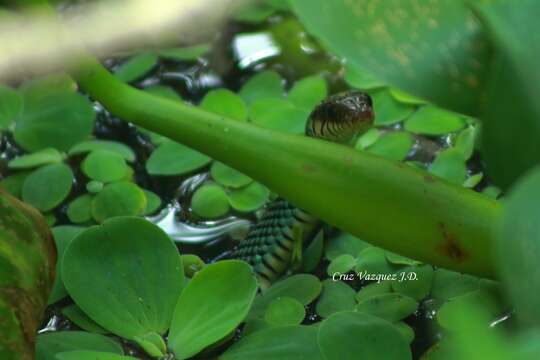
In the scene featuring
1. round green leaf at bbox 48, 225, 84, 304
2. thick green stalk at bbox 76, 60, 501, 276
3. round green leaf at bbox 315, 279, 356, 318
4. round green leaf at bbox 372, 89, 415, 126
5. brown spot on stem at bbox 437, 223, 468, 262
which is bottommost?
round green leaf at bbox 48, 225, 84, 304

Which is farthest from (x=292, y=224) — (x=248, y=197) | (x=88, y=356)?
(x=88, y=356)

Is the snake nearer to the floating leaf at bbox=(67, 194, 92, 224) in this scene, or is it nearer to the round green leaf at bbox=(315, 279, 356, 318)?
the round green leaf at bbox=(315, 279, 356, 318)

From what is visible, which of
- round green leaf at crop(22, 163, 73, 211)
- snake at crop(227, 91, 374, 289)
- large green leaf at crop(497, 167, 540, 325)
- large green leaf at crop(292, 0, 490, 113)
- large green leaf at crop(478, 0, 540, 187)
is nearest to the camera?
large green leaf at crop(497, 167, 540, 325)

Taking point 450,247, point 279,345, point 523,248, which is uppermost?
point 523,248

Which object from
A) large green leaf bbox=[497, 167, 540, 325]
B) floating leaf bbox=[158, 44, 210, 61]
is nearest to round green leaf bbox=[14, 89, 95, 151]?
floating leaf bbox=[158, 44, 210, 61]

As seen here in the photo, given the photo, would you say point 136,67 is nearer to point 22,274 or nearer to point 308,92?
point 308,92

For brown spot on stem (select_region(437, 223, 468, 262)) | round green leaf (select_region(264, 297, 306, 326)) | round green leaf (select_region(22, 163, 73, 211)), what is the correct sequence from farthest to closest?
round green leaf (select_region(22, 163, 73, 211)) < round green leaf (select_region(264, 297, 306, 326)) < brown spot on stem (select_region(437, 223, 468, 262))

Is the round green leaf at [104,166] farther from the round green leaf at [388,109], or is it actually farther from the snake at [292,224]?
the round green leaf at [388,109]

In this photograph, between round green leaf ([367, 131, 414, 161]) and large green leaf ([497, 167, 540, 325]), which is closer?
large green leaf ([497, 167, 540, 325])
